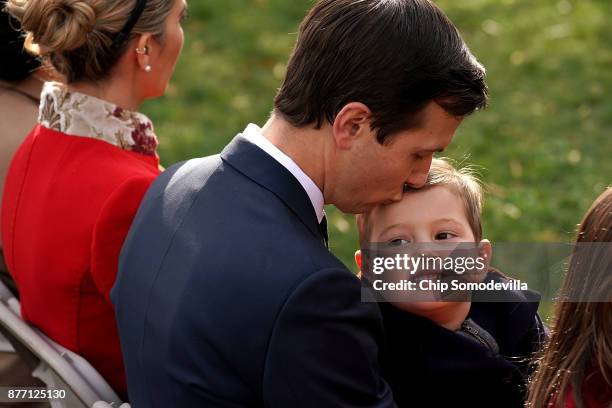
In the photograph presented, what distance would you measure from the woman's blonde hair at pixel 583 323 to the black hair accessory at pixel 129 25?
145 centimetres

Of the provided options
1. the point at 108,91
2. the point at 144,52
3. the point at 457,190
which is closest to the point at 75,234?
the point at 108,91

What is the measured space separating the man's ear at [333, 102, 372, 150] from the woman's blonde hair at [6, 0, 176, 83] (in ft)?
3.30

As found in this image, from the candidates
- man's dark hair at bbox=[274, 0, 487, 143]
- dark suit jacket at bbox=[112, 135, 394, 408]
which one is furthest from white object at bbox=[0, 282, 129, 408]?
man's dark hair at bbox=[274, 0, 487, 143]

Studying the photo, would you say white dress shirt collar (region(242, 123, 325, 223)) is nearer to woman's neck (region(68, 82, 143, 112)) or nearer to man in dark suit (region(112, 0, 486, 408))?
man in dark suit (region(112, 0, 486, 408))

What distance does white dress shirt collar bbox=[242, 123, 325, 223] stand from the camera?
2.23 metres

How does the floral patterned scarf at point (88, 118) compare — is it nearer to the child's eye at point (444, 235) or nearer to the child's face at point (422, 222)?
the child's face at point (422, 222)

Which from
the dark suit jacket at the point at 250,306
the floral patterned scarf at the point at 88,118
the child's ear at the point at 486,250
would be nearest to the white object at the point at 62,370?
the dark suit jacket at the point at 250,306

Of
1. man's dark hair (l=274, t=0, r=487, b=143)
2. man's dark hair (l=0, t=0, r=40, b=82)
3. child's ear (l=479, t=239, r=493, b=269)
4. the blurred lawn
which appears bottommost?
the blurred lawn

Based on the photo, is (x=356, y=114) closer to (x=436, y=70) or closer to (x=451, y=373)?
(x=436, y=70)

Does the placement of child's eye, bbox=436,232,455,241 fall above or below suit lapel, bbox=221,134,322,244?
below

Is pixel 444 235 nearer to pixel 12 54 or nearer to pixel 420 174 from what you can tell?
pixel 420 174

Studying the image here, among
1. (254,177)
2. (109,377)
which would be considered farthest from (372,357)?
(109,377)

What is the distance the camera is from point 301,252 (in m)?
2.04

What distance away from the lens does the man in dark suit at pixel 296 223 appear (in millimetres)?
2027
